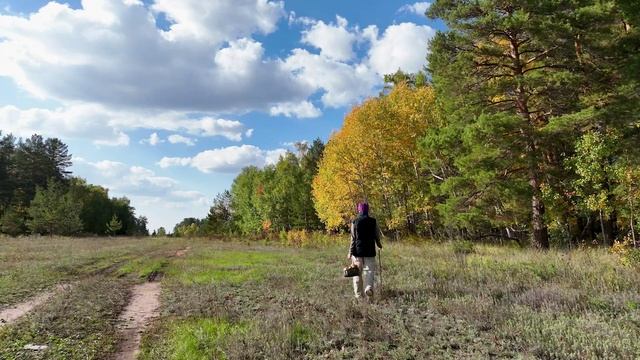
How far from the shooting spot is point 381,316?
27.3ft

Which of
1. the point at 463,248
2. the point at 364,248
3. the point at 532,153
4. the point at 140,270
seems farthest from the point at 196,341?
the point at 532,153

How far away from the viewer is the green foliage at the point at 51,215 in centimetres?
6788

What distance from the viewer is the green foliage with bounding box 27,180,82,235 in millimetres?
67875

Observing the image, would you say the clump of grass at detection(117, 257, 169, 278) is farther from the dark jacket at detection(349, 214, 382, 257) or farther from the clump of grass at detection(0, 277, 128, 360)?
the dark jacket at detection(349, 214, 382, 257)

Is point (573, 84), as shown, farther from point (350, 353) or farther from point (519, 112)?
point (350, 353)

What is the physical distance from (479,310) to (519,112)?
16.4 m

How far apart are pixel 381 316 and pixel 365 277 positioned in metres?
2.48

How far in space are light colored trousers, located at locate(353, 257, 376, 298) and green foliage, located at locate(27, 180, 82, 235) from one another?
68.4 metres

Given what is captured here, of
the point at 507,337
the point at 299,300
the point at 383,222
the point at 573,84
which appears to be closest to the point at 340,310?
the point at 299,300

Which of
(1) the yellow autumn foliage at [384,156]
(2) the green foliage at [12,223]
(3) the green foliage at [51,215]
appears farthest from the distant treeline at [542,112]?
(2) the green foliage at [12,223]

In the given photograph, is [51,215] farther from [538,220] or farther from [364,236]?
[364,236]

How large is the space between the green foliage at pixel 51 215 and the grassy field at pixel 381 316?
59.6 metres

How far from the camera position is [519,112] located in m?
22.1

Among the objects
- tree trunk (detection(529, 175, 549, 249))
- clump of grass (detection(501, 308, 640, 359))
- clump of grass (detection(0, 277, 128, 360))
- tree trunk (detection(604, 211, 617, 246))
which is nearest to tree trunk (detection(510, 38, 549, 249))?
tree trunk (detection(529, 175, 549, 249))
